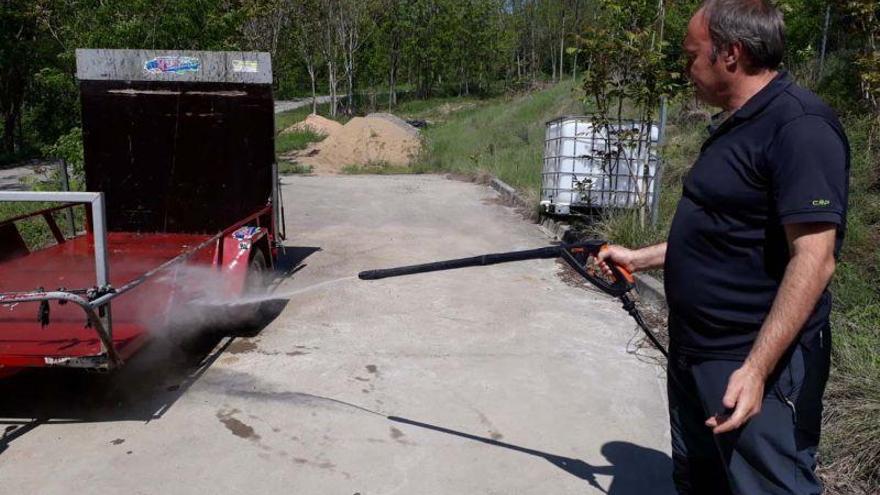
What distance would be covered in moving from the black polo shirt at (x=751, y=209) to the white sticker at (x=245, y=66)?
5.13 meters

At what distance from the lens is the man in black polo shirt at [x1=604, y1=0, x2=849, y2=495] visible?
184 cm

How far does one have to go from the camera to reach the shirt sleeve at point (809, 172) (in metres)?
1.80

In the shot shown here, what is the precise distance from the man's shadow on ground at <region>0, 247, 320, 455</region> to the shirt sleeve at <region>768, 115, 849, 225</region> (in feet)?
11.4

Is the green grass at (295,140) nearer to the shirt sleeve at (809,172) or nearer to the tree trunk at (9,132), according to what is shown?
the tree trunk at (9,132)

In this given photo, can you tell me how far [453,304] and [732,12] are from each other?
A: 446cm

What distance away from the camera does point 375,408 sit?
4176mm

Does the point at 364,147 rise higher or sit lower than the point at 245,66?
lower

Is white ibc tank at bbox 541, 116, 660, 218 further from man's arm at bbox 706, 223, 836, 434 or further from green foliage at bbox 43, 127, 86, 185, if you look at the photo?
man's arm at bbox 706, 223, 836, 434

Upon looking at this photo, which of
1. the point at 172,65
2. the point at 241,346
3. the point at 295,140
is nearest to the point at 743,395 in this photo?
the point at 241,346

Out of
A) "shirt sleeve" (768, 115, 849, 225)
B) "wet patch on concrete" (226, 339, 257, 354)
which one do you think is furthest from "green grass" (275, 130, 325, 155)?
"shirt sleeve" (768, 115, 849, 225)

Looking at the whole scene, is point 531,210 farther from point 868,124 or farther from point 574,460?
point 574,460

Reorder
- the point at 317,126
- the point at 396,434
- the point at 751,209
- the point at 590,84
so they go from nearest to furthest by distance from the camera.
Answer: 1. the point at 751,209
2. the point at 396,434
3. the point at 590,84
4. the point at 317,126

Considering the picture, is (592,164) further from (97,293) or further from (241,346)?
(97,293)

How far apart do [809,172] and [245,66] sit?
560 cm
